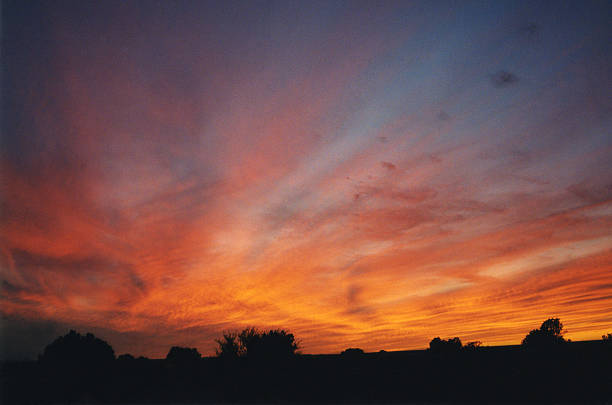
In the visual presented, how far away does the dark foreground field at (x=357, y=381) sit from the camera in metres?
15.2

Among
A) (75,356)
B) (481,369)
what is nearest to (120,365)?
(481,369)

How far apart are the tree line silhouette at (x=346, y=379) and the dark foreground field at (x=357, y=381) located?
0.03 m

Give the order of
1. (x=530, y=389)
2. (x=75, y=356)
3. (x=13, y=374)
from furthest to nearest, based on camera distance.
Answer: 1. (x=75, y=356)
2. (x=13, y=374)
3. (x=530, y=389)

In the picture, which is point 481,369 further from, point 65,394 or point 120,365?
point 65,394

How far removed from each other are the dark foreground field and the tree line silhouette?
35 mm

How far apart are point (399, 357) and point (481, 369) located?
124 inches

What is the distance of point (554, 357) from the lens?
16.0 meters

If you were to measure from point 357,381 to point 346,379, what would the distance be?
421 mm

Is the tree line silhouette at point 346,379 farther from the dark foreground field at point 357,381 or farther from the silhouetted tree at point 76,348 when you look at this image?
the silhouetted tree at point 76,348

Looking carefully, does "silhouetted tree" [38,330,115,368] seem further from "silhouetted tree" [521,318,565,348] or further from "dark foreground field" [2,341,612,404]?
"silhouetted tree" [521,318,565,348]

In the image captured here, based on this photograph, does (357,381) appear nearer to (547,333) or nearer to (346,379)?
(346,379)

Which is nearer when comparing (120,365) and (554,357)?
(554,357)

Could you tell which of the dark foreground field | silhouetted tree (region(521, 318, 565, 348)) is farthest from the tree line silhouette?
silhouetted tree (region(521, 318, 565, 348))

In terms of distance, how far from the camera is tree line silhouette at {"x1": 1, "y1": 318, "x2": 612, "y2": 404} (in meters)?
15.2
